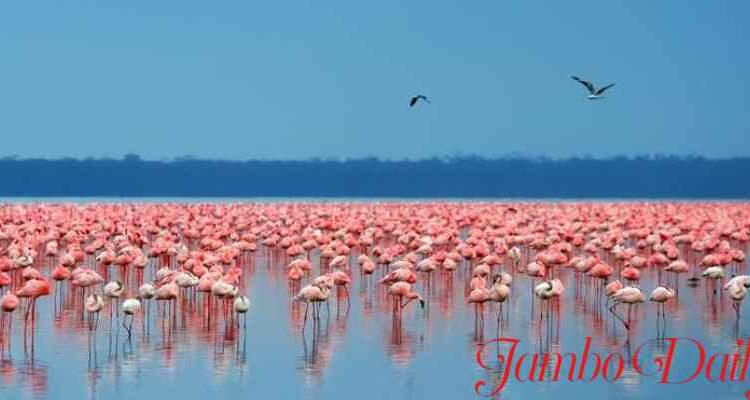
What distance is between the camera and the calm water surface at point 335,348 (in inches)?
522

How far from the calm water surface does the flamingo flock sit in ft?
0.60

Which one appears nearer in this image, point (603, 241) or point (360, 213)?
point (603, 241)

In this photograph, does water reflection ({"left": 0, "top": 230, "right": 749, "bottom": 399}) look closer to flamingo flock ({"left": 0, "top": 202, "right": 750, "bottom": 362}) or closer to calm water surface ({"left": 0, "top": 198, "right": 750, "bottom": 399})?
calm water surface ({"left": 0, "top": 198, "right": 750, "bottom": 399})

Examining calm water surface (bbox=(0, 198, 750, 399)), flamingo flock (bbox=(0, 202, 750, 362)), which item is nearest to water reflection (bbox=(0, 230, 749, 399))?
calm water surface (bbox=(0, 198, 750, 399))

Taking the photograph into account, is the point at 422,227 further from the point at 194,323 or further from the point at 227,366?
the point at 227,366

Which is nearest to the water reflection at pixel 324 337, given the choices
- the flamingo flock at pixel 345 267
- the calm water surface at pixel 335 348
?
the calm water surface at pixel 335 348

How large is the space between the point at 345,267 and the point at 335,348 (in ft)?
26.7

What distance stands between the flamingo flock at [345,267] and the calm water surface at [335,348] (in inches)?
7.2

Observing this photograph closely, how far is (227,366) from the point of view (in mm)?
14383

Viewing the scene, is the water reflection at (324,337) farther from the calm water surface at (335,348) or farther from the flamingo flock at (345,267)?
the flamingo flock at (345,267)

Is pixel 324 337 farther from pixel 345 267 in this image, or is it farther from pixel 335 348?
pixel 345 267

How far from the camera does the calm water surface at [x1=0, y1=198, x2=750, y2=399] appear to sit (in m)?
13.3

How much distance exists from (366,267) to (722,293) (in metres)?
4.70

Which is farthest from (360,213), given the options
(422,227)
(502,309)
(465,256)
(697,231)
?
(502,309)
